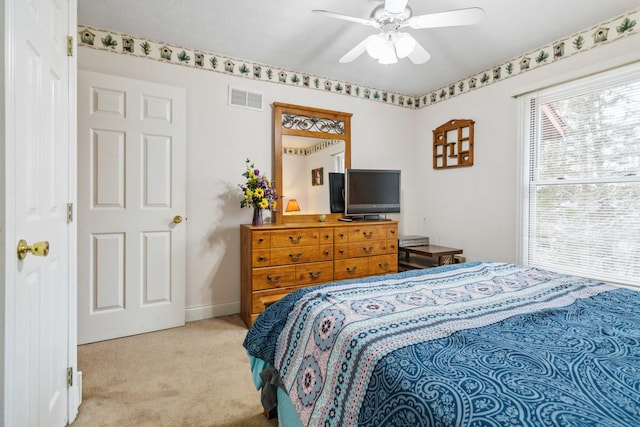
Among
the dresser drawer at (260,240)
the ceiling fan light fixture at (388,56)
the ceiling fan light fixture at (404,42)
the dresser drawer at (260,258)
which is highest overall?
the ceiling fan light fixture at (404,42)

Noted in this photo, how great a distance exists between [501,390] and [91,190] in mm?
2866

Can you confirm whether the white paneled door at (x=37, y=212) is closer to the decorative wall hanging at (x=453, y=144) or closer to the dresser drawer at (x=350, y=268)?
the dresser drawer at (x=350, y=268)

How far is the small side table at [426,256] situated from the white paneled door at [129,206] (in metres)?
2.42

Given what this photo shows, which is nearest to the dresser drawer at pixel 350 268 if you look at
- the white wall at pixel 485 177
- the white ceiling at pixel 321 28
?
the white wall at pixel 485 177

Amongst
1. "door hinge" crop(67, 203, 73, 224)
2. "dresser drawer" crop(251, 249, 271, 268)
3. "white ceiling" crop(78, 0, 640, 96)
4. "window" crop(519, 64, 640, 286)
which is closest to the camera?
"door hinge" crop(67, 203, 73, 224)

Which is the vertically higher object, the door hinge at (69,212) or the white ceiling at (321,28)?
the white ceiling at (321,28)

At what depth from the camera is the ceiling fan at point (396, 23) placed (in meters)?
1.79

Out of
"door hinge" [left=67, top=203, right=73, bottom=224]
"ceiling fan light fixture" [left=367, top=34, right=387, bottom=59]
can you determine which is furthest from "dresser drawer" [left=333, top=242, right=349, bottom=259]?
"door hinge" [left=67, top=203, right=73, bottom=224]

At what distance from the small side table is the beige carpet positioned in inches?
79.6

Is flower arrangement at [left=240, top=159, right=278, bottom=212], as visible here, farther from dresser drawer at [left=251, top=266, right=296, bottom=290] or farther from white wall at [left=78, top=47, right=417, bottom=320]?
dresser drawer at [left=251, top=266, right=296, bottom=290]

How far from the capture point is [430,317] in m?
1.07

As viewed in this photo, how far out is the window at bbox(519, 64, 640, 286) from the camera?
7.48 feet

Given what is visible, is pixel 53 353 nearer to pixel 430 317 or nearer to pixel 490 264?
pixel 430 317

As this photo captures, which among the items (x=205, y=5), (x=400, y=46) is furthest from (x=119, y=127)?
(x=400, y=46)
